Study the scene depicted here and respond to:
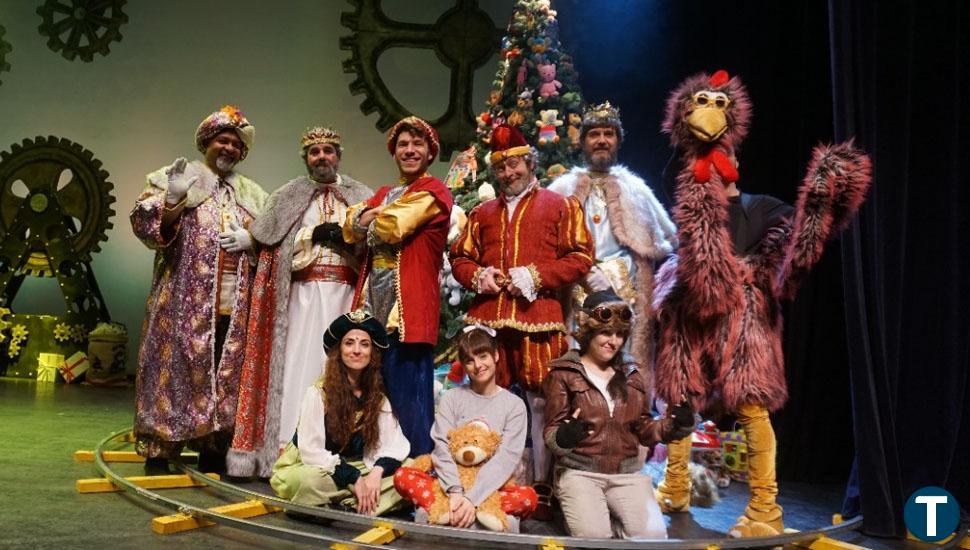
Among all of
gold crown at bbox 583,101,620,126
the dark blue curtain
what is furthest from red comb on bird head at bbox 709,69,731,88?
gold crown at bbox 583,101,620,126

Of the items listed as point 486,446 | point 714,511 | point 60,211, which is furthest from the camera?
point 60,211

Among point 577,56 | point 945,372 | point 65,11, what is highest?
point 65,11

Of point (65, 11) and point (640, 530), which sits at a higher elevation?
point (65, 11)

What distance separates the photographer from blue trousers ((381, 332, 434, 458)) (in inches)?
132

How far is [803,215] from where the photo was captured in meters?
3.13

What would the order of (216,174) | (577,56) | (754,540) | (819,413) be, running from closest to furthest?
(754,540), (216,174), (819,413), (577,56)

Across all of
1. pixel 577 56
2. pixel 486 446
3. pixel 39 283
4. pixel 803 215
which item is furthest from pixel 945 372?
pixel 39 283

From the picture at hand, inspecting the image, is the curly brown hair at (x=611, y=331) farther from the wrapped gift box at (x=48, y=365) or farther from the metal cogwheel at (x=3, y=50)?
the metal cogwheel at (x=3, y=50)

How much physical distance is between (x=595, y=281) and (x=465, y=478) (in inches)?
40.1

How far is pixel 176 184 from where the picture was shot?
3785 millimetres

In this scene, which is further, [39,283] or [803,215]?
[39,283]

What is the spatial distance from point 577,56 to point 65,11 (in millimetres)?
5369

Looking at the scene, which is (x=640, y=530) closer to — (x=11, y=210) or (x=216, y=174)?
(x=216, y=174)

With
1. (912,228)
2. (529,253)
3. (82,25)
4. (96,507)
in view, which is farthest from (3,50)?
(912,228)
